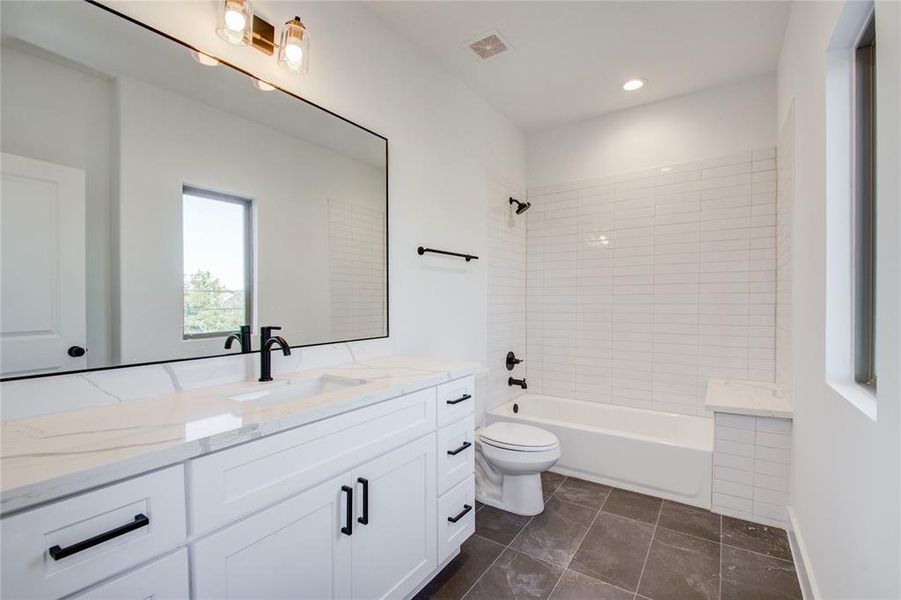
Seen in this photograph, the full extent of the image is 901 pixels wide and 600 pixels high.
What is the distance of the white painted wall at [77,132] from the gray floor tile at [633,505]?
2.48 meters

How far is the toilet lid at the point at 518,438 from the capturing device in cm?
223

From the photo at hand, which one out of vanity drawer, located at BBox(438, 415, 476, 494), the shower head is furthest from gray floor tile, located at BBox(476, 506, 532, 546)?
the shower head

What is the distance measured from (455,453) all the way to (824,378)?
1.37 metres

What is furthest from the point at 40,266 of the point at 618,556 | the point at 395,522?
the point at 618,556

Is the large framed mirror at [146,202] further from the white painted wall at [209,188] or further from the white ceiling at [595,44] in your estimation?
the white ceiling at [595,44]

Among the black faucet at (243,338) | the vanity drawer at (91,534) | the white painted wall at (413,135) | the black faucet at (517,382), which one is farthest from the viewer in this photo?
the black faucet at (517,382)

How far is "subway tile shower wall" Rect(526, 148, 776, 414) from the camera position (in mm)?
2754

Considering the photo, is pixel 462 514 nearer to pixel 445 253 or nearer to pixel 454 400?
pixel 454 400

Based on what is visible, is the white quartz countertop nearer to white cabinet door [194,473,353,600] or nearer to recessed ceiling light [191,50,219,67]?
white cabinet door [194,473,353,600]

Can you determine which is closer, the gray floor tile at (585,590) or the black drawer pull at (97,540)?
the black drawer pull at (97,540)

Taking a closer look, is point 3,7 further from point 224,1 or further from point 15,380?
point 15,380

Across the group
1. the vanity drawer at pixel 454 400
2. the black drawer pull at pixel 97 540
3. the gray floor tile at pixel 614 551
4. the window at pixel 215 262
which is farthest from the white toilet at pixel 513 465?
the black drawer pull at pixel 97 540

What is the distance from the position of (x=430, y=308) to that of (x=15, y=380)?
5.71ft

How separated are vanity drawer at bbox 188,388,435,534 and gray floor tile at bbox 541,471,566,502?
1441mm
